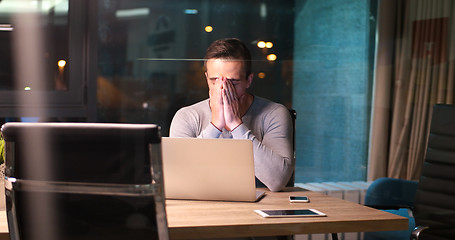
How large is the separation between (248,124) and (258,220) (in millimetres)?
1001

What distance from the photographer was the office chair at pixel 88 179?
1217 millimetres

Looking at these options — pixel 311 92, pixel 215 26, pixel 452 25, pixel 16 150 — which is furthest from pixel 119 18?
pixel 16 150

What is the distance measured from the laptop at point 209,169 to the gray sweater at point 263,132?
31 cm

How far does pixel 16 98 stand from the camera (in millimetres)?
3537

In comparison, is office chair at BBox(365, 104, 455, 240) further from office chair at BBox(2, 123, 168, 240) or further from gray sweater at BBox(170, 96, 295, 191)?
office chair at BBox(2, 123, 168, 240)

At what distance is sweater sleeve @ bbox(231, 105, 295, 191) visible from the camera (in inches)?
88.7

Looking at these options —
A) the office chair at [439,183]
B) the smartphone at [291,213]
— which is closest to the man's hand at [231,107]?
the smartphone at [291,213]

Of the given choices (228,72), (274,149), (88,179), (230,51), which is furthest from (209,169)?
(230,51)

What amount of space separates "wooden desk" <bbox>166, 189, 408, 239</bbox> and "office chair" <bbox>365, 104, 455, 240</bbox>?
93cm

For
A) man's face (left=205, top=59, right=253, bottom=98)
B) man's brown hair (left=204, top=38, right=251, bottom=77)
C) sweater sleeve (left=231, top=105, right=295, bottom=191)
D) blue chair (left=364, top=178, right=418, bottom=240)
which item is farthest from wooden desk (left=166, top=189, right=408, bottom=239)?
blue chair (left=364, top=178, right=418, bottom=240)

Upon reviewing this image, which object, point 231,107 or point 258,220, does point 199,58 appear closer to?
point 231,107

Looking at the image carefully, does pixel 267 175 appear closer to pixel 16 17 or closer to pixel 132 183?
pixel 132 183

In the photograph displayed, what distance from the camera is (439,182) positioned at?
107 inches

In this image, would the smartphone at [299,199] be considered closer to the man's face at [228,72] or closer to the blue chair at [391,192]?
the man's face at [228,72]
